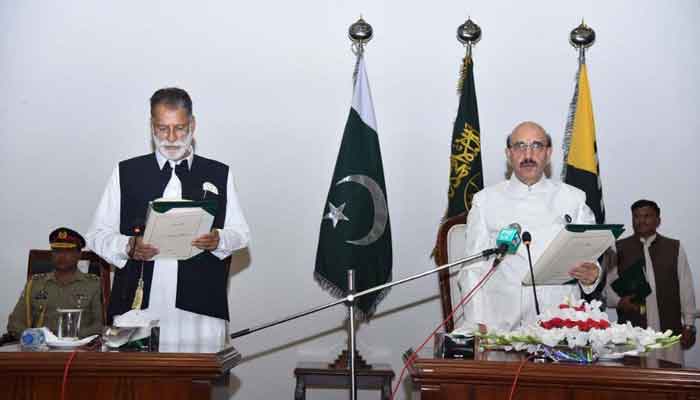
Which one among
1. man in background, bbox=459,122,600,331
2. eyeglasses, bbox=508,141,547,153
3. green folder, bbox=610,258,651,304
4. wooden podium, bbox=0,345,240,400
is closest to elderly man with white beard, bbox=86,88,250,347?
wooden podium, bbox=0,345,240,400

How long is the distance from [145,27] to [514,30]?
2.49 metres

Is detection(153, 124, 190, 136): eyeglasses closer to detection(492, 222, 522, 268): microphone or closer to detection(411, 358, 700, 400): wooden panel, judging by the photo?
detection(492, 222, 522, 268): microphone

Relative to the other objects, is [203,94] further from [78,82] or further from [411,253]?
[411,253]

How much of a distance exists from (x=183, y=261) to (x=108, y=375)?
1.24m

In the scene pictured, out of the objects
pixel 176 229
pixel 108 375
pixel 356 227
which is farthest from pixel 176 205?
pixel 356 227

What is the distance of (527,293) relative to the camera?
12.9 feet

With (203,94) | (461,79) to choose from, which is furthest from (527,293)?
(203,94)

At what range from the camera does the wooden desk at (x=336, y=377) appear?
4.93 meters

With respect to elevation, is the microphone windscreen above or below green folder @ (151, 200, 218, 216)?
below

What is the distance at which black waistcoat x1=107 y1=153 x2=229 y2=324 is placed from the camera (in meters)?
3.70

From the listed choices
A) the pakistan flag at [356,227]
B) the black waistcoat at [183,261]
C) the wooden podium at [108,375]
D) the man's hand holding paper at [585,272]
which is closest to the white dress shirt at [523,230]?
the man's hand holding paper at [585,272]

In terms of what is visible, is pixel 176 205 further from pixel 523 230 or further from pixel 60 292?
pixel 60 292

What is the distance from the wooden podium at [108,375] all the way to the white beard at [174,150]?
4.95 feet

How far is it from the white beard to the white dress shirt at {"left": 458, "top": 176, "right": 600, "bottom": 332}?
4.71 feet
